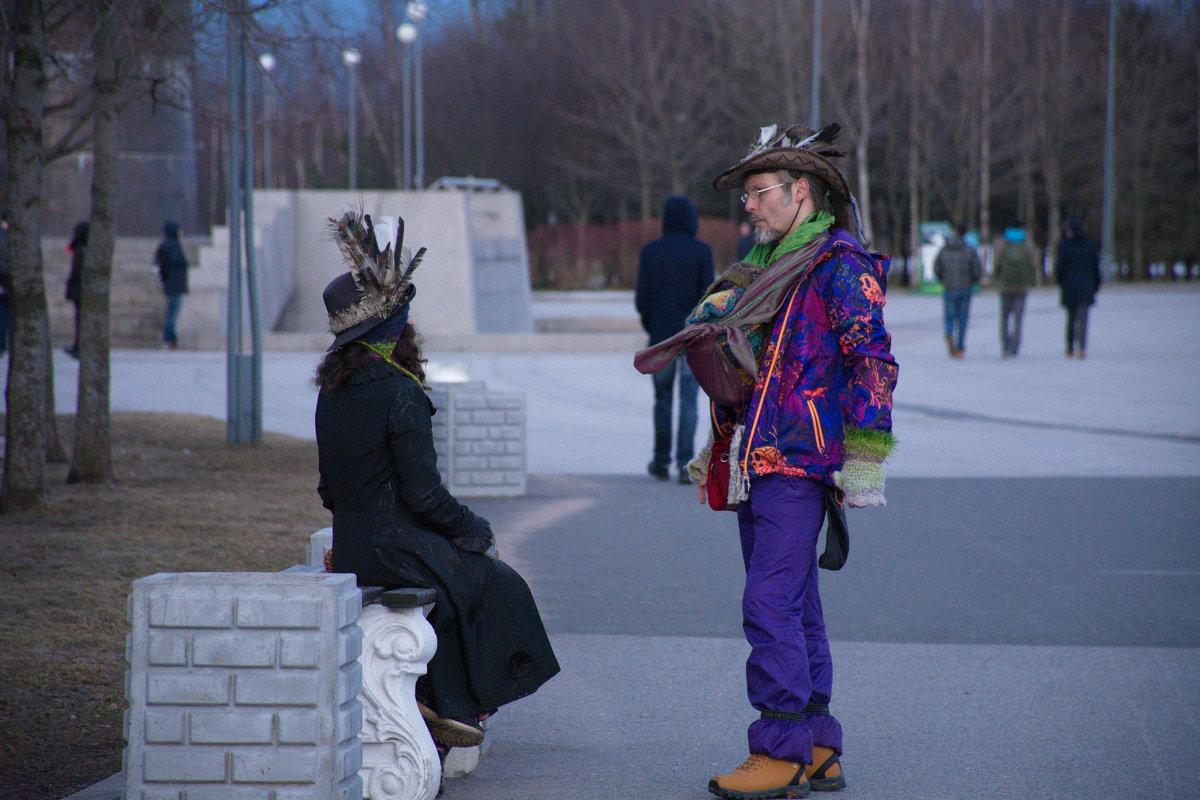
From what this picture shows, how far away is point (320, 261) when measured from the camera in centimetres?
2544

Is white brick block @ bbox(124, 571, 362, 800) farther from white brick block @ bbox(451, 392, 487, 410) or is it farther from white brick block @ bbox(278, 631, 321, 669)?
white brick block @ bbox(451, 392, 487, 410)

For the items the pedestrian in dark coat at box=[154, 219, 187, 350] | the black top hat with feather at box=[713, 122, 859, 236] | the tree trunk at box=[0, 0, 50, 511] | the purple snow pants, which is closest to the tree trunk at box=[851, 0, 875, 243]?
the pedestrian in dark coat at box=[154, 219, 187, 350]

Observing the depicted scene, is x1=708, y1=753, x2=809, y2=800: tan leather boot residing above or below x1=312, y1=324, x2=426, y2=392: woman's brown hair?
below

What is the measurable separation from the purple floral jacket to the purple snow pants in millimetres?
79

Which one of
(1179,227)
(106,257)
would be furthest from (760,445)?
(1179,227)

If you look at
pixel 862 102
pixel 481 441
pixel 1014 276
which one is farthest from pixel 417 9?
pixel 862 102

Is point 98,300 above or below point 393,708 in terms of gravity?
above

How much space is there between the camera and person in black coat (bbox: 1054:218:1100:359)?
2012 centimetres

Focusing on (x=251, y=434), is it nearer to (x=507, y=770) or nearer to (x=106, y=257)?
(x=106, y=257)

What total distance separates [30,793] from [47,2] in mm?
6409

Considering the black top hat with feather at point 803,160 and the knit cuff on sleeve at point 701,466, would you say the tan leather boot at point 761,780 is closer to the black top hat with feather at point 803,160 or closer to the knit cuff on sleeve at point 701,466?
the knit cuff on sleeve at point 701,466

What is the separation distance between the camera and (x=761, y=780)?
3916 mm

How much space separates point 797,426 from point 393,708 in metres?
1.41

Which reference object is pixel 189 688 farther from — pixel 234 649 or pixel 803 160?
pixel 803 160
